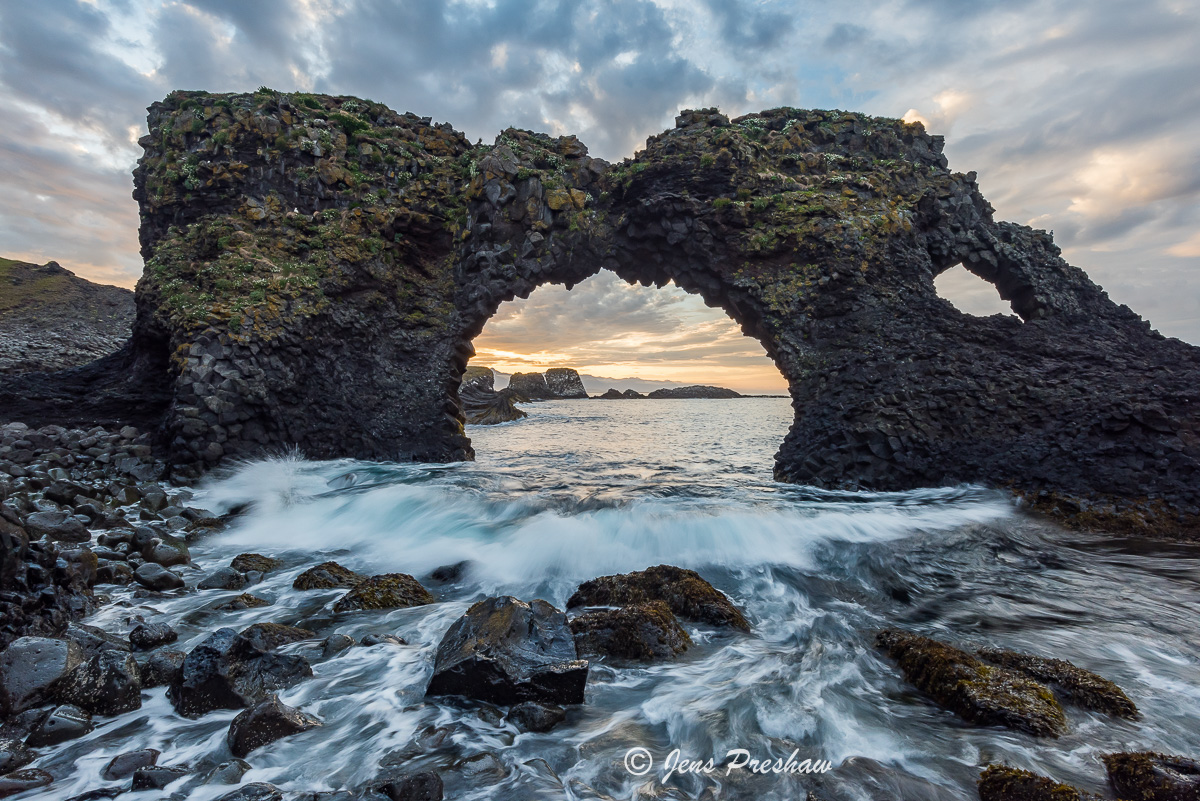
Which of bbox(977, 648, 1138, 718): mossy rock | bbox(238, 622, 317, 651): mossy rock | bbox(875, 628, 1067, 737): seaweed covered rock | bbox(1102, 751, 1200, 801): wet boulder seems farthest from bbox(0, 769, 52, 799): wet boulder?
bbox(977, 648, 1138, 718): mossy rock

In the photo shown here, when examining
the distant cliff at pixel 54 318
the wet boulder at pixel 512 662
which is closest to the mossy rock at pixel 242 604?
the wet boulder at pixel 512 662

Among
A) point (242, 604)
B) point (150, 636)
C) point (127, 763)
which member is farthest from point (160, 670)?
point (242, 604)

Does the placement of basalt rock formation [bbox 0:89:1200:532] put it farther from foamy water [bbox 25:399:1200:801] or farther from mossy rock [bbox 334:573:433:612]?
mossy rock [bbox 334:573:433:612]

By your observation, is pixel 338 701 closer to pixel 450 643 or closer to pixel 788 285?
pixel 450 643

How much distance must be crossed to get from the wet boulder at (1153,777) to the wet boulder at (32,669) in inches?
315

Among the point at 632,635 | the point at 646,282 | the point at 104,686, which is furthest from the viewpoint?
the point at 646,282

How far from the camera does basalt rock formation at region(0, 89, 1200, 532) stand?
14.2 meters

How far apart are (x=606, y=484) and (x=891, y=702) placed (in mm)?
11809

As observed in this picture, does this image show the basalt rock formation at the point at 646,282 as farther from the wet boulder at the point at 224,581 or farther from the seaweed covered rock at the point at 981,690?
the seaweed covered rock at the point at 981,690

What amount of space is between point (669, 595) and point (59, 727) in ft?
19.9

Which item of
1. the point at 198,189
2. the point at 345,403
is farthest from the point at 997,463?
the point at 198,189

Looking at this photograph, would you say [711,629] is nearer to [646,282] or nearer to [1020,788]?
[1020,788]

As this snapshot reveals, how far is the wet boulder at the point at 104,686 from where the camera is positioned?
4000 millimetres

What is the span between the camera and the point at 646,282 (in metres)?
23.3
